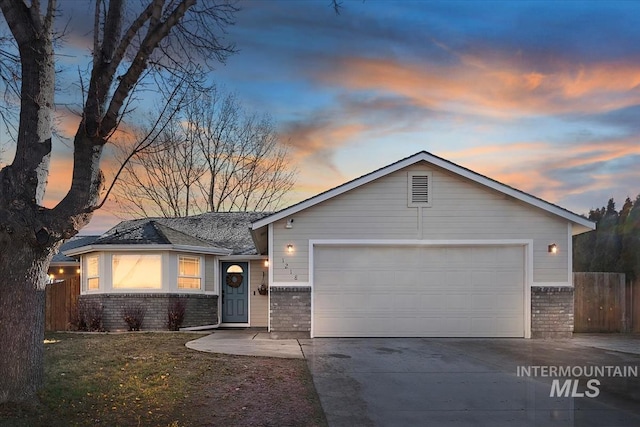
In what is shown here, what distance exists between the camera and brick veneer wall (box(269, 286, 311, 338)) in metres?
13.2

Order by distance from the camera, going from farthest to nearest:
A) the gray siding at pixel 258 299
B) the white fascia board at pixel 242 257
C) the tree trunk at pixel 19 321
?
the gray siding at pixel 258 299 → the white fascia board at pixel 242 257 → the tree trunk at pixel 19 321

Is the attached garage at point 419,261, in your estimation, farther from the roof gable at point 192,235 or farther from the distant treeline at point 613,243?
the distant treeline at point 613,243

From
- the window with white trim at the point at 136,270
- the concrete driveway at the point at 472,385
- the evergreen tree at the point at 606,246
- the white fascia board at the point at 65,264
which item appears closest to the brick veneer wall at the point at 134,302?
the window with white trim at the point at 136,270

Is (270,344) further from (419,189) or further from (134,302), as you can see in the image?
(134,302)

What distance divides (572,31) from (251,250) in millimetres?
10835

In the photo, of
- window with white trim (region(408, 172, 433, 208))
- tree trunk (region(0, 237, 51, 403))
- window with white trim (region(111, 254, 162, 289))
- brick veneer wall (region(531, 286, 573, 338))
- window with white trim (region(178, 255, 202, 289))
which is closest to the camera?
tree trunk (region(0, 237, 51, 403))

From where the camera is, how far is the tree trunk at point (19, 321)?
6012 mm

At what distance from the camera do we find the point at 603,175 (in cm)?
1941

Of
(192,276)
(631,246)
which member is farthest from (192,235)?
(631,246)

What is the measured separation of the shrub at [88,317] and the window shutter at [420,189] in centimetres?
936

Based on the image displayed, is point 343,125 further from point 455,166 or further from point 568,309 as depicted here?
point 568,309

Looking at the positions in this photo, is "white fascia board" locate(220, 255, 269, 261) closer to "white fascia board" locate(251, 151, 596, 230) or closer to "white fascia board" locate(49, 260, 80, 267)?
"white fascia board" locate(251, 151, 596, 230)

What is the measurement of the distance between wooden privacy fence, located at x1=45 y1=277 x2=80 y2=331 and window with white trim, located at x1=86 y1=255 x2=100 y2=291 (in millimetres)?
745

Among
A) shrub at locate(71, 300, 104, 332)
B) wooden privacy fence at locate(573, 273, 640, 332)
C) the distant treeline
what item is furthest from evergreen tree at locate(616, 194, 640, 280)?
shrub at locate(71, 300, 104, 332)
